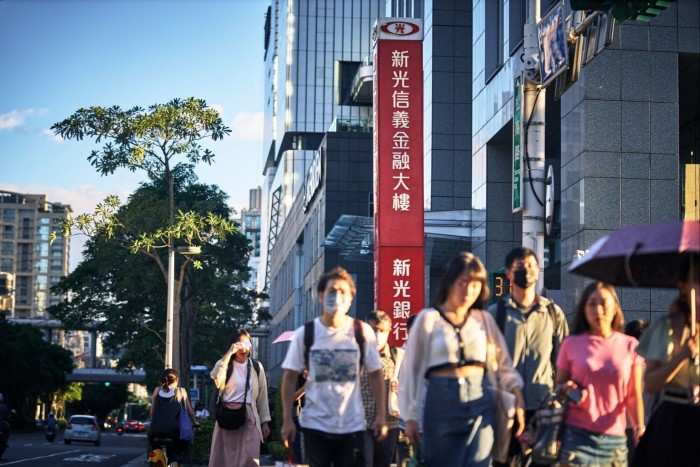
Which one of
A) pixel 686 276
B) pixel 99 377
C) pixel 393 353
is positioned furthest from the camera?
pixel 99 377

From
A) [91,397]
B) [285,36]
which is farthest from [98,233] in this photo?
[91,397]

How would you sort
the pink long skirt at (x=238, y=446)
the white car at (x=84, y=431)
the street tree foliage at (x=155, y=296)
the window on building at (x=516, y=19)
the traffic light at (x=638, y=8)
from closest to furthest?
the traffic light at (x=638, y=8) < the pink long skirt at (x=238, y=446) < the window on building at (x=516, y=19) < the street tree foliage at (x=155, y=296) < the white car at (x=84, y=431)

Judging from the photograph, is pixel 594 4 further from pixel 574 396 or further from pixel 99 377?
pixel 99 377

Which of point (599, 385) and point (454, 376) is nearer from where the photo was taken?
point (454, 376)

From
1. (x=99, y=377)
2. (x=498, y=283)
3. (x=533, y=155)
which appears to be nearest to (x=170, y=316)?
(x=498, y=283)

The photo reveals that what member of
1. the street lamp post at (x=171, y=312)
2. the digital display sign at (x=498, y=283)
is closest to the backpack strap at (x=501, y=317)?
the digital display sign at (x=498, y=283)

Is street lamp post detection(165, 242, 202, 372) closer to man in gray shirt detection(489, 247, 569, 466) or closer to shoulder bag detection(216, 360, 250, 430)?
shoulder bag detection(216, 360, 250, 430)

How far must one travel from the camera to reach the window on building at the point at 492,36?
34344 mm

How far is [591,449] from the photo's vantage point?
7.32m

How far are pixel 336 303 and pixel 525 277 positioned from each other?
4.21ft

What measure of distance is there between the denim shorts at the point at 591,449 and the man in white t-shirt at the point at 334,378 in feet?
3.92

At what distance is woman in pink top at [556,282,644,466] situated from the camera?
7328mm

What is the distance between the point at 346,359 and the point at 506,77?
82.6ft

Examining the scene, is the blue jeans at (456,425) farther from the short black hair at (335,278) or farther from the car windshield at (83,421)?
the car windshield at (83,421)
